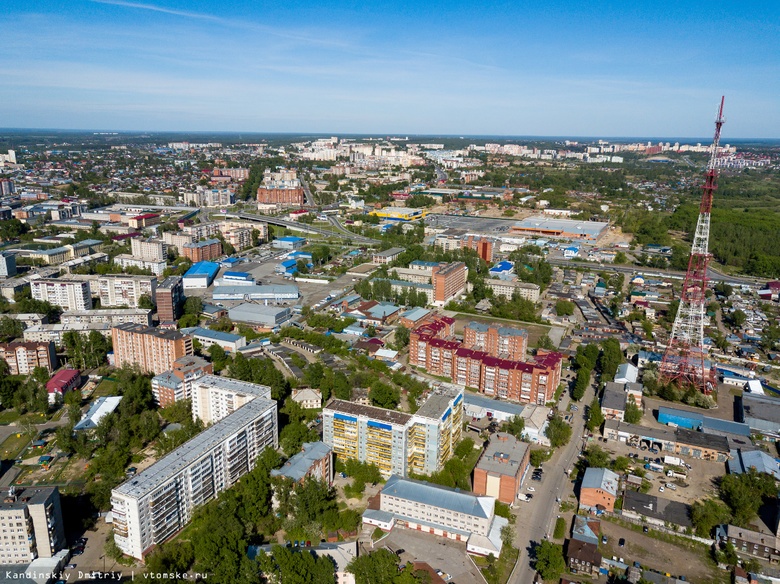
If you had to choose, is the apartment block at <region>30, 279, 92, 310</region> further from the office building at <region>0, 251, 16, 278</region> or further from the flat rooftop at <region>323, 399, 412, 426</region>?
the flat rooftop at <region>323, 399, 412, 426</region>

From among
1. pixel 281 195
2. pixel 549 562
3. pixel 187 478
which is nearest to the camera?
pixel 549 562

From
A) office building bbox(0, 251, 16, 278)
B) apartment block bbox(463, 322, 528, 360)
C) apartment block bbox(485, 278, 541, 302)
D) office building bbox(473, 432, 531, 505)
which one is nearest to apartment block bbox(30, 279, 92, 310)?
office building bbox(0, 251, 16, 278)

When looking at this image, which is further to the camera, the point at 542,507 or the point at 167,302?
the point at 167,302

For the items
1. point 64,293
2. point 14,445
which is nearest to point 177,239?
point 64,293

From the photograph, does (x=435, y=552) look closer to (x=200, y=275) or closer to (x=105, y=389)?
(x=105, y=389)

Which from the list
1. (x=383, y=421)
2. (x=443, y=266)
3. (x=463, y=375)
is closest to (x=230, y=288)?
(x=443, y=266)

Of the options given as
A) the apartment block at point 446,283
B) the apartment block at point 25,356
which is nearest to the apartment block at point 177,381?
the apartment block at point 25,356

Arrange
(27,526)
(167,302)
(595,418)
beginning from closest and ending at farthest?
(27,526)
(595,418)
(167,302)

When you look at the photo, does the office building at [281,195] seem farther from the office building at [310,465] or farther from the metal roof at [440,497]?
the metal roof at [440,497]
